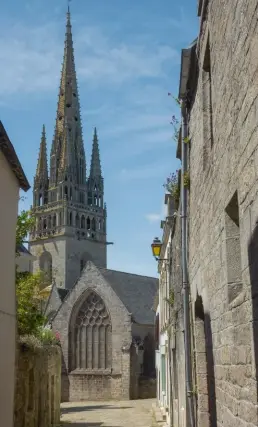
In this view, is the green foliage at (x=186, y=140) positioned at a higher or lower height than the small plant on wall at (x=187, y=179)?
higher

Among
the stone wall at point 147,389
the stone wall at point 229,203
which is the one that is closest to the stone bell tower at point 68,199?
the stone wall at point 147,389

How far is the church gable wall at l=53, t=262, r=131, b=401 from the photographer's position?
39.3m

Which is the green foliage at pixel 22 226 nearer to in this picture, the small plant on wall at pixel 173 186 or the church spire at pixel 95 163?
the small plant on wall at pixel 173 186

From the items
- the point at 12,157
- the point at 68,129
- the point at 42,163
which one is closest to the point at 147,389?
the point at 12,157

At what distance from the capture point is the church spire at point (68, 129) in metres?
77.1

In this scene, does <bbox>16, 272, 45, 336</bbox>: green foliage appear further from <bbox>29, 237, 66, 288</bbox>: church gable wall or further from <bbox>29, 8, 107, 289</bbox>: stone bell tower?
<bbox>29, 8, 107, 289</bbox>: stone bell tower

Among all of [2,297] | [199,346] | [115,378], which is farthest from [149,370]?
[199,346]

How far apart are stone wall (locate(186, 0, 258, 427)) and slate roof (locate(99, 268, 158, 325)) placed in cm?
3525

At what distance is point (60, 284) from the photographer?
7012 cm

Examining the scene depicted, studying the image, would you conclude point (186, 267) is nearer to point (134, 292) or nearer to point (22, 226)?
point (22, 226)

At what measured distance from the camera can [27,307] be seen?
14.9m

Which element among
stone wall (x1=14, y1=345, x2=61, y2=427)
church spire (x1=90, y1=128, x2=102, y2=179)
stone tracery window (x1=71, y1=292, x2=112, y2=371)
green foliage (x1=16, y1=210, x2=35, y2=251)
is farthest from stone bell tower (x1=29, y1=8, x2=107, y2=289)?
green foliage (x1=16, y1=210, x2=35, y2=251)

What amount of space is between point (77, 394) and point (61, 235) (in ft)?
116

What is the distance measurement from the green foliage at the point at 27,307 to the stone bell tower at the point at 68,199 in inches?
2176
